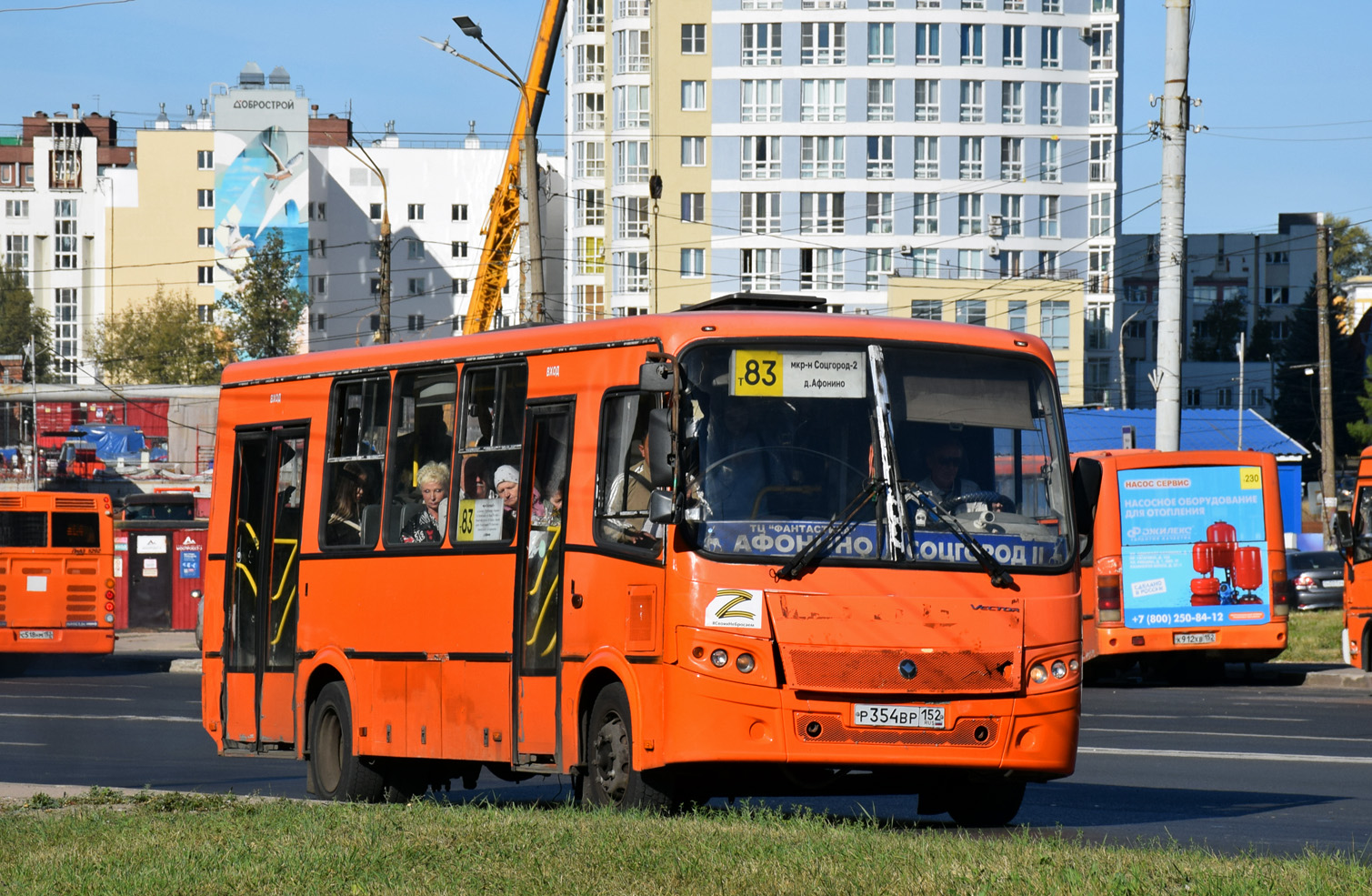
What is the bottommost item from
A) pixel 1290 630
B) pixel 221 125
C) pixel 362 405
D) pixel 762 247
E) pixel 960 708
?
pixel 1290 630

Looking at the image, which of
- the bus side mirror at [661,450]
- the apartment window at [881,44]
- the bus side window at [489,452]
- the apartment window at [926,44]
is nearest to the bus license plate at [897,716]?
the bus side mirror at [661,450]

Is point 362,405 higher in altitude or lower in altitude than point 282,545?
higher

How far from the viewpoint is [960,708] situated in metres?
9.84

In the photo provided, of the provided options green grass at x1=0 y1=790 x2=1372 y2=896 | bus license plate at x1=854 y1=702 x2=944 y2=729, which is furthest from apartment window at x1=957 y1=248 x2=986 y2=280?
green grass at x1=0 y1=790 x2=1372 y2=896

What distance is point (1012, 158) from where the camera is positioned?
9838 cm

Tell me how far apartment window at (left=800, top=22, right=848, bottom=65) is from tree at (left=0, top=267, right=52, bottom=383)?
210 feet

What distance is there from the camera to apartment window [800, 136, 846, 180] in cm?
9850

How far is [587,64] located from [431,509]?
338 ft

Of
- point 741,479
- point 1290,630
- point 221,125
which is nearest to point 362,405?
point 741,479

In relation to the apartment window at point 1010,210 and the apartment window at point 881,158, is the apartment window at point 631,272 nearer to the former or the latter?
the apartment window at point 881,158

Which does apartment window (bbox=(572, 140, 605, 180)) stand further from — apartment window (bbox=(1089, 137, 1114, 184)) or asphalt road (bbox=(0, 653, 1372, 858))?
asphalt road (bbox=(0, 653, 1372, 858))

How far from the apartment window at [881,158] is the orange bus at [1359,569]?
7585 centimetres

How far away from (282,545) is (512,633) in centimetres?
321

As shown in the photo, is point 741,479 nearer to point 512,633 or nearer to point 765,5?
point 512,633
